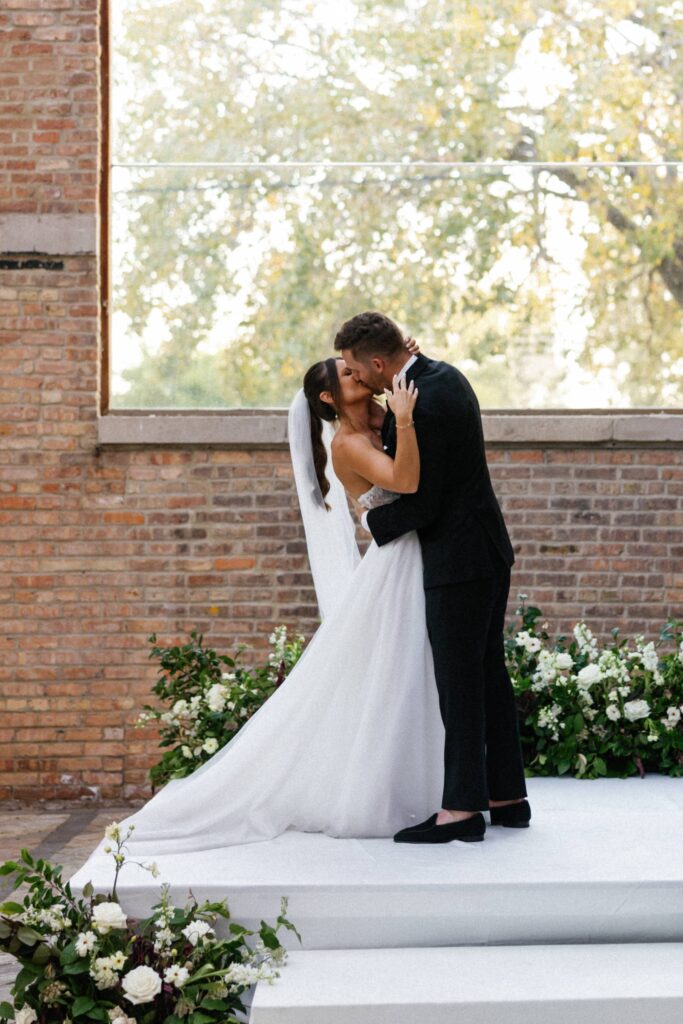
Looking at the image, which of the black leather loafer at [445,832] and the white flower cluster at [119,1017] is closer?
the white flower cluster at [119,1017]

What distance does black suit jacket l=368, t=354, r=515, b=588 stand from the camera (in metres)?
3.57

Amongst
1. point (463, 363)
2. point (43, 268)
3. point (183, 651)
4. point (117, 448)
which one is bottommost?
point (183, 651)

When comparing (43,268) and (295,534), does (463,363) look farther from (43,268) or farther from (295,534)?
(43,268)

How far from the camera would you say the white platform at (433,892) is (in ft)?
10.5

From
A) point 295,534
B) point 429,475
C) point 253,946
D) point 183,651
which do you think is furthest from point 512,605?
point 253,946

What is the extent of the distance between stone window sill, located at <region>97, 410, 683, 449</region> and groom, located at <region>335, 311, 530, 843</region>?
2764 mm

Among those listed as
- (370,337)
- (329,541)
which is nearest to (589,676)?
(329,541)

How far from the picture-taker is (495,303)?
6.78 m

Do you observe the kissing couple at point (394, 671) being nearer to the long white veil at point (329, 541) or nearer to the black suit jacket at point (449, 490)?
the black suit jacket at point (449, 490)

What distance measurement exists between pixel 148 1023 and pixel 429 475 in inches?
66.9

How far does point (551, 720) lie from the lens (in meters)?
4.88

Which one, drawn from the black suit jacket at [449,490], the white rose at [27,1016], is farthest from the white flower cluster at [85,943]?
the black suit jacket at [449,490]

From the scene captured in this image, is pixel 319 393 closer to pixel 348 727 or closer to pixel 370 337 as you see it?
pixel 370 337

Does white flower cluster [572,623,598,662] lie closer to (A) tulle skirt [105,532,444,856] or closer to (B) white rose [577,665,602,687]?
(B) white rose [577,665,602,687]
